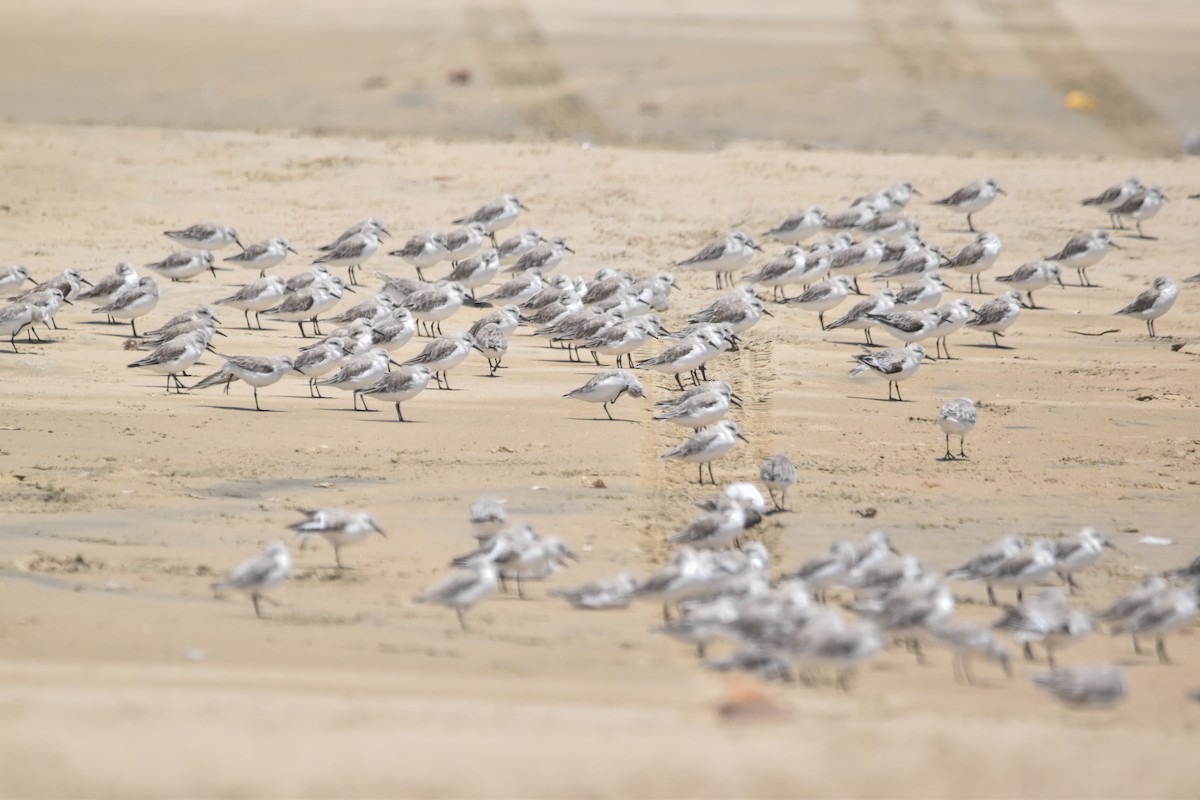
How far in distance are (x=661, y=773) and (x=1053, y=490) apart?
19.8 ft

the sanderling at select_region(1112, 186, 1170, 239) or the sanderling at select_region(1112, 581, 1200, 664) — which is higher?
the sanderling at select_region(1112, 581, 1200, 664)

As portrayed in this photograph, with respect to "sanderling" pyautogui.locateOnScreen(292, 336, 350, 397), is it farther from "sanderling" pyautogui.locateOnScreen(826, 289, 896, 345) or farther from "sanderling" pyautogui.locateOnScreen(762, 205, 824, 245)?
"sanderling" pyautogui.locateOnScreen(762, 205, 824, 245)

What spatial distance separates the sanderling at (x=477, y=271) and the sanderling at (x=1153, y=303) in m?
6.53

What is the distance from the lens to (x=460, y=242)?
61.3 feet

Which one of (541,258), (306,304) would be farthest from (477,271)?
(306,304)

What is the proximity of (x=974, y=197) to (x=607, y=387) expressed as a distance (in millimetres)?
8745

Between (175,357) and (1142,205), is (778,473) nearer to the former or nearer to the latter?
(175,357)

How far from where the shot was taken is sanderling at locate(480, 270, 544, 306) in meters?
17.3

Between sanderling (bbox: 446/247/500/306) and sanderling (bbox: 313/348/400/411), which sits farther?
sanderling (bbox: 446/247/500/306)

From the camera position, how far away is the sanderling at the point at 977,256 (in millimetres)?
18250

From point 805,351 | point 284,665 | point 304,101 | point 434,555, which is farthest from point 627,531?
point 304,101

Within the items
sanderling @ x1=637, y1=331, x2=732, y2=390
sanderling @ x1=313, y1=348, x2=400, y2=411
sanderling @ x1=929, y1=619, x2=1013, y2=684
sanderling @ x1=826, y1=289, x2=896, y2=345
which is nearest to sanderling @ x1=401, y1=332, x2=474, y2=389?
sanderling @ x1=313, y1=348, x2=400, y2=411

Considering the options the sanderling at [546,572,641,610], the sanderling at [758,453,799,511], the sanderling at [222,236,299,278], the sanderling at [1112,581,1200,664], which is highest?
the sanderling at [1112,581,1200,664]

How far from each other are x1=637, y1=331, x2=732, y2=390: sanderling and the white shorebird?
3.01m
